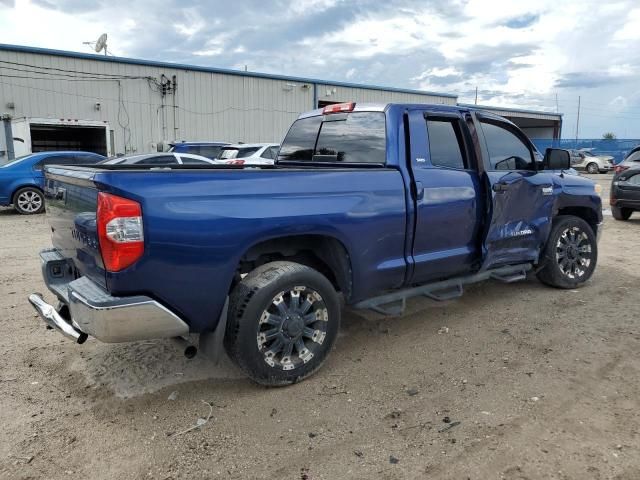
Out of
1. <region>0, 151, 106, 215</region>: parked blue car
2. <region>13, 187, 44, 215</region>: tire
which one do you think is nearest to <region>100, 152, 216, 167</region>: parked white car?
<region>0, 151, 106, 215</region>: parked blue car

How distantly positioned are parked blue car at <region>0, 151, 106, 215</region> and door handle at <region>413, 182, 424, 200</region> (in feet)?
32.3

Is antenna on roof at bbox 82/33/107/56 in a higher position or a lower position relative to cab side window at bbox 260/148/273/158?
higher

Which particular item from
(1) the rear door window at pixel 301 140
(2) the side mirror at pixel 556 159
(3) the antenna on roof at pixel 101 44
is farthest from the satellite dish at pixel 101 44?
(2) the side mirror at pixel 556 159

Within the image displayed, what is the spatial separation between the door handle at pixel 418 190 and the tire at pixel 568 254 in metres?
2.30

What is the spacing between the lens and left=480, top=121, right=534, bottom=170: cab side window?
4.93 m

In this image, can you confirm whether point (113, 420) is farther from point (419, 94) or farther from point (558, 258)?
point (419, 94)

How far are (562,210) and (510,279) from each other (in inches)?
52.3

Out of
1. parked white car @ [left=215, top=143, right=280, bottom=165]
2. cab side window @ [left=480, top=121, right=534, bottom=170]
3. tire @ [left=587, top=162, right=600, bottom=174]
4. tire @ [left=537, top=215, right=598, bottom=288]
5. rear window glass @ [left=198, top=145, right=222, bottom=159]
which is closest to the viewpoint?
cab side window @ [left=480, top=121, right=534, bottom=170]

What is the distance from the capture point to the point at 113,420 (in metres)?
3.19

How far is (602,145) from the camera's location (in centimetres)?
4353

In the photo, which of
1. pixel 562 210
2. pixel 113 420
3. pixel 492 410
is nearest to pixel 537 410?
pixel 492 410

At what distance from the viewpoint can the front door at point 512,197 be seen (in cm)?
477

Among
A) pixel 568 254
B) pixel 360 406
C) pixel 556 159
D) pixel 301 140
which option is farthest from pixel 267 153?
pixel 360 406

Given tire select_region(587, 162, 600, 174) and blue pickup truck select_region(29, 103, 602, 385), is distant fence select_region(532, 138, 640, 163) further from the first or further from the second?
blue pickup truck select_region(29, 103, 602, 385)
